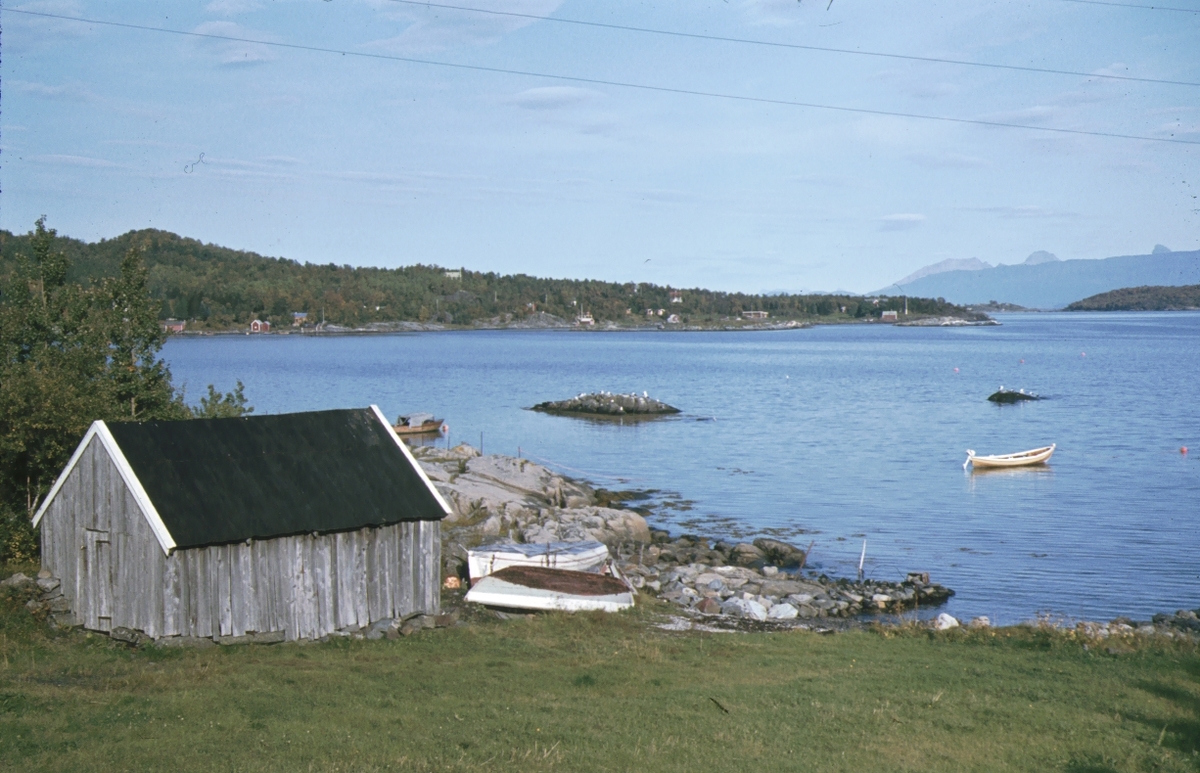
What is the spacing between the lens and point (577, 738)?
40.5 ft

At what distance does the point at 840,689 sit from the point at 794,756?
3.48 metres

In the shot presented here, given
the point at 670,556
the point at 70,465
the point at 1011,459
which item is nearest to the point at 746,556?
the point at 670,556

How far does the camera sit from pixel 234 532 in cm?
1800

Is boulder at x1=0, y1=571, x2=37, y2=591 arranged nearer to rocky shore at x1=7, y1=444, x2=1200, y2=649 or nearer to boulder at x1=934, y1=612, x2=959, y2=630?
rocky shore at x1=7, y1=444, x2=1200, y2=649

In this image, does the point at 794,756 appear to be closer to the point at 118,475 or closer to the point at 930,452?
the point at 118,475

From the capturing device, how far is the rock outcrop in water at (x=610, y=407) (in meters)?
77.9

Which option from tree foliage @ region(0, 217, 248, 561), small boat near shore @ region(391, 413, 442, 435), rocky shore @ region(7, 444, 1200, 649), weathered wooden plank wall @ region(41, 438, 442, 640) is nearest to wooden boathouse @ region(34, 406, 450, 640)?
weathered wooden plank wall @ region(41, 438, 442, 640)

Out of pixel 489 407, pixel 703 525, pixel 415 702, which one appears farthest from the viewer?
pixel 489 407

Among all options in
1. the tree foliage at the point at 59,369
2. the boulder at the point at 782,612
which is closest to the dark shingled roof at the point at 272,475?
the tree foliage at the point at 59,369

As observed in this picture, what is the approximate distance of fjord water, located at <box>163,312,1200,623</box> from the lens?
31828 millimetres

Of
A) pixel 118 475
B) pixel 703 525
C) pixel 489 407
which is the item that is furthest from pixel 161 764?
pixel 489 407

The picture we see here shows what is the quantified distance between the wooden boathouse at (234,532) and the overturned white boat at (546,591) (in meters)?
2.31

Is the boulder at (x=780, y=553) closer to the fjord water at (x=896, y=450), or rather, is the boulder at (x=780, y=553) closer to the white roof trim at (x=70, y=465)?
the fjord water at (x=896, y=450)

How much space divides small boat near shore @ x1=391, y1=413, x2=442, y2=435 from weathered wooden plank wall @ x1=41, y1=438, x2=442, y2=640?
4684 centimetres
